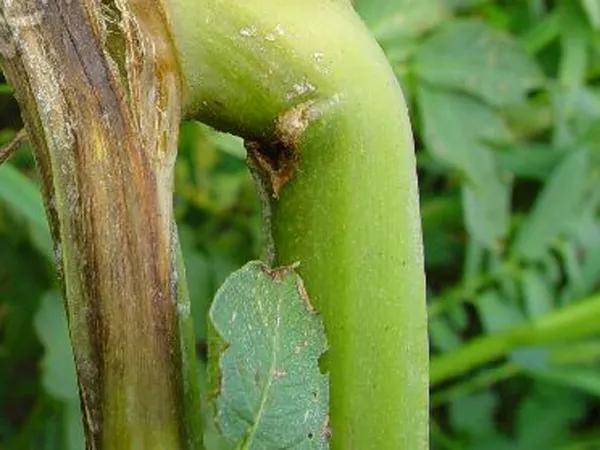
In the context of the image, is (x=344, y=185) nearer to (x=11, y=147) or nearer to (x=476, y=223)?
(x=11, y=147)

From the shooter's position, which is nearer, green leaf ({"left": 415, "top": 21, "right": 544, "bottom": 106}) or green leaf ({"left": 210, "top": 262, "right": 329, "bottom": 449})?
green leaf ({"left": 210, "top": 262, "right": 329, "bottom": 449})

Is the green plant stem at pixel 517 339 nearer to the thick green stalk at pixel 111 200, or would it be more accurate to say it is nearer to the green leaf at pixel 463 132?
the green leaf at pixel 463 132

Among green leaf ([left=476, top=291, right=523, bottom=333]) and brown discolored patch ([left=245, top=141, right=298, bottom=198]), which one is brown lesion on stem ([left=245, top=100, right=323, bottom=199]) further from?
green leaf ([left=476, top=291, right=523, bottom=333])

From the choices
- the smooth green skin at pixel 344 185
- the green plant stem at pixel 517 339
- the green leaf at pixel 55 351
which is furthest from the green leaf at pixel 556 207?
the smooth green skin at pixel 344 185

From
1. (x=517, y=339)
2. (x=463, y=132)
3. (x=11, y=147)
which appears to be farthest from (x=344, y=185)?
(x=517, y=339)

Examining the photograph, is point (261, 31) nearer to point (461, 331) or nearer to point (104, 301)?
point (104, 301)

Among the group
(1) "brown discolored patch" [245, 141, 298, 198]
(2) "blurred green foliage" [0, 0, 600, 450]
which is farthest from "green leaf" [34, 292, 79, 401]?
(1) "brown discolored patch" [245, 141, 298, 198]
